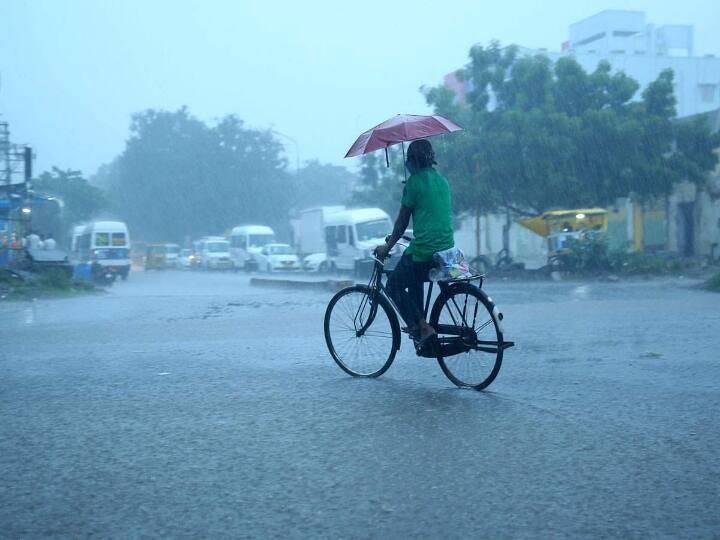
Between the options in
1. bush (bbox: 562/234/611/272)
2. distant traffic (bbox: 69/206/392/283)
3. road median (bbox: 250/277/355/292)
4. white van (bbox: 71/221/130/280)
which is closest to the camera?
road median (bbox: 250/277/355/292)

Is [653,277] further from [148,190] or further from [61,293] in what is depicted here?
[148,190]

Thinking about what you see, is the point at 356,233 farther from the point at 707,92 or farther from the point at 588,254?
the point at 707,92

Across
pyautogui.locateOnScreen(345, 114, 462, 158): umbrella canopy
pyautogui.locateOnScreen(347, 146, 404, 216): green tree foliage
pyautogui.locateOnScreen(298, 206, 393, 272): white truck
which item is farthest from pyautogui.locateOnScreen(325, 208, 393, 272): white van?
pyautogui.locateOnScreen(345, 114, 462, 158): umbrella canopy

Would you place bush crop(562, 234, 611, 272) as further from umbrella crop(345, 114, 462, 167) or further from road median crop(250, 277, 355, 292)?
umbrella crop(345, 114, 462, 167)

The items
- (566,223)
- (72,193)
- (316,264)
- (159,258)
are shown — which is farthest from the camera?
(72,193)

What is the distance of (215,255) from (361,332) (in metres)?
44.7

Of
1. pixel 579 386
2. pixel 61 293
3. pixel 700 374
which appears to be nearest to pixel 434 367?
pixel 579 386

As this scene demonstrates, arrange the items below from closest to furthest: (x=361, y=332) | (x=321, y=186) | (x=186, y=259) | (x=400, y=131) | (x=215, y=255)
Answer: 1. (x=361, y=332)
2. (x=400, y=131)
3. (x=215, y=255)
4. (x=186, y=259)
5. (x=321, y=186)

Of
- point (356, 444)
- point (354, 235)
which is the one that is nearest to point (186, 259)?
point (354, 235)

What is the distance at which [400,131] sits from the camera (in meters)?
6.94

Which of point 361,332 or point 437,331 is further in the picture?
point 361,332

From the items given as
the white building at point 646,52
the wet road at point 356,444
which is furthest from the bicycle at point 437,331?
the white building at point 646,52

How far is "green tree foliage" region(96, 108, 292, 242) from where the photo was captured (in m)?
65.5

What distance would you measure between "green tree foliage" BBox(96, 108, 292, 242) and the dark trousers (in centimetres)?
6058
